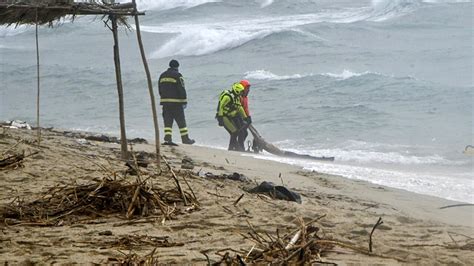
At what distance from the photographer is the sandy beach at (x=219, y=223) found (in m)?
4.52

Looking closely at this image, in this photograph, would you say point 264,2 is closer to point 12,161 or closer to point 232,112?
point 232,112

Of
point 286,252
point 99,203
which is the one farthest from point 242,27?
point 286,252

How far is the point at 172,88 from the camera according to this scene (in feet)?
45.0

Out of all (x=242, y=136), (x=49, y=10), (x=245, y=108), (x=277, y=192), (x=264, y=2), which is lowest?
(x=242, y=136)

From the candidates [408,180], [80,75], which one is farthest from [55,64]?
[408,180]

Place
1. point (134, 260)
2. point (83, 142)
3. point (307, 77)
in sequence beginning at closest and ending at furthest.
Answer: point (134, 260) → point (83, 142) → point (307, 77)

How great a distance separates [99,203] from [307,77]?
19.6m

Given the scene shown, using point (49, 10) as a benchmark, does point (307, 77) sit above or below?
below

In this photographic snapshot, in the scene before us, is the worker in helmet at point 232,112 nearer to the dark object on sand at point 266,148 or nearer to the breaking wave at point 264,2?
the dark object on sand at point 266,148

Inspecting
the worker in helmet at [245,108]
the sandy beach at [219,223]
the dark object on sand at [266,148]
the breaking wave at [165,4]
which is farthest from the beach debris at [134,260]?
the breaking wave at [165,4]

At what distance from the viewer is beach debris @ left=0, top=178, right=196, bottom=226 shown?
5.54 meters

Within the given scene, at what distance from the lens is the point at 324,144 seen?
15.8 meters

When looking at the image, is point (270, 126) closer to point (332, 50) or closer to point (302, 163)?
point (302, 163)

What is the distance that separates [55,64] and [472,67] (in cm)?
1644
